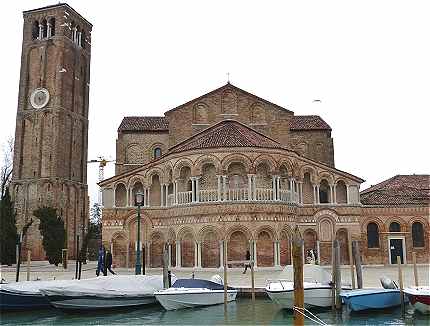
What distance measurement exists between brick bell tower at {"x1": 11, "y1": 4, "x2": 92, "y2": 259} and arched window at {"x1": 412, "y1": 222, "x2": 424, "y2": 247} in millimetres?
27256

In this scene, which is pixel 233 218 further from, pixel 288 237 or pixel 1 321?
pixel 1 321

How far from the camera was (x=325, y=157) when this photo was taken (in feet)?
113

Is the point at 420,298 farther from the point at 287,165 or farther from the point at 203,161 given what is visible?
the point at 203,161

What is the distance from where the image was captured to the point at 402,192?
31.4 meters

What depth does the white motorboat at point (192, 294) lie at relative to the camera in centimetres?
1560

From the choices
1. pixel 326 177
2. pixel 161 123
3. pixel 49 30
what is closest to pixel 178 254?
pixel 326 177

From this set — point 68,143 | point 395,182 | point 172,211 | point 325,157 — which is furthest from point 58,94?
point 395,182

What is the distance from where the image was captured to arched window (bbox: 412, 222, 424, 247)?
29750 millimetres

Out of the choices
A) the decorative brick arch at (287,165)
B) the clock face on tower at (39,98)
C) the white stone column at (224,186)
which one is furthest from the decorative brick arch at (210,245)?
the clock face on tower at (39,98)

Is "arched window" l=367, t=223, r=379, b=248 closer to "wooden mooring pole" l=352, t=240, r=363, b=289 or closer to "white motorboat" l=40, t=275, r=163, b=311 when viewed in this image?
"wooden mooring pole" l=352, t=240, r=363, b=289

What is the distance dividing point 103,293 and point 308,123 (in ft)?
78.0

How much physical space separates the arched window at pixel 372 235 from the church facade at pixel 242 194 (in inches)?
2.5

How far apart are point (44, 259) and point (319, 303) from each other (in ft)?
97.2

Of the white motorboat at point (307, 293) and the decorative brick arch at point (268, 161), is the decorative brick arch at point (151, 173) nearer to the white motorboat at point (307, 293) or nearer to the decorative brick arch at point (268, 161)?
the decorative brick arch at point (268, 161)
